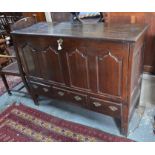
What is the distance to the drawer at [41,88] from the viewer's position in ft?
6.15

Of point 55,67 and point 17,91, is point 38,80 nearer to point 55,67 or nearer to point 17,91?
point 55,67

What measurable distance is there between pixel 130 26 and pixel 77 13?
61cm

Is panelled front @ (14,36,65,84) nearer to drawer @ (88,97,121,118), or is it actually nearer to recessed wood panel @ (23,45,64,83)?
recessed wood panel @ (23,45,64,83)

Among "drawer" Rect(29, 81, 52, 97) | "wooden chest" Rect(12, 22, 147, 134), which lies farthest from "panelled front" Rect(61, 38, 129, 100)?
"drawer" Rect(29, 81, 52, 97)

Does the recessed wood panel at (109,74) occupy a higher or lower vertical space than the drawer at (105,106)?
higher

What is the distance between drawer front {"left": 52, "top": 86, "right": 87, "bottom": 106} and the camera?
1665mm

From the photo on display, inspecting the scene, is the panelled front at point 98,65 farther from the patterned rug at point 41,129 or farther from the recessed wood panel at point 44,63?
the patterned rug at point 41,129

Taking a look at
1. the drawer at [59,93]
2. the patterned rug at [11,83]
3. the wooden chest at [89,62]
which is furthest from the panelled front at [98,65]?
the patterned rug at [11,83]

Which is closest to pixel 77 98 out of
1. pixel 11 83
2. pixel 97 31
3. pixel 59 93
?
pixel 59 93

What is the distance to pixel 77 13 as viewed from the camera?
5.94 ft

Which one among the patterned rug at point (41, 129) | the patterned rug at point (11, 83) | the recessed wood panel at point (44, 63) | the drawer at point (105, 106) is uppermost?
the recessed wood panel at point (44, 63)

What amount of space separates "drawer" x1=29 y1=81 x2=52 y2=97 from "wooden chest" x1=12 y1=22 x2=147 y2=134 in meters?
0.02

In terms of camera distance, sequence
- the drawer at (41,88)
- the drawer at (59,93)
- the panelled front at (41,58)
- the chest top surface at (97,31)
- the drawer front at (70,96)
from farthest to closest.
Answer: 1. the drawer at (41,88)
2. the drawer at (59,93)
3. the drawer front at (70,96)
4. the panelled front at (41,58)
5. the chest top surface at (97,31)

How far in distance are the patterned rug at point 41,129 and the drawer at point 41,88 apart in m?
0.25
